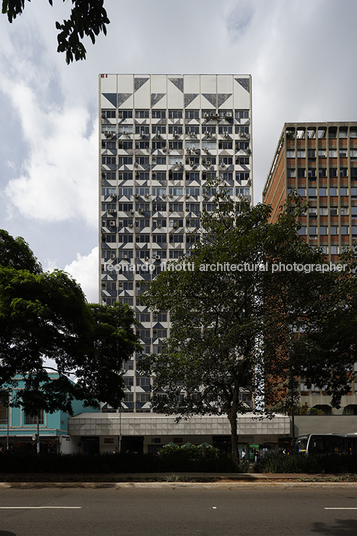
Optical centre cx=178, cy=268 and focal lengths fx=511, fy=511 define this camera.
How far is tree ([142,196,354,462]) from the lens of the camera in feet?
71.4

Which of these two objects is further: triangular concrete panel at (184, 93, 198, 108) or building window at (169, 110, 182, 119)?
triangular concrete panel at (184, 93, 198, 108)

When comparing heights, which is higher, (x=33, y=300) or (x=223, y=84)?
(x=223, y=84)

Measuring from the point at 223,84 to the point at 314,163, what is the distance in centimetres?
2622

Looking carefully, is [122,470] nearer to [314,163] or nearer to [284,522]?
[284,522]

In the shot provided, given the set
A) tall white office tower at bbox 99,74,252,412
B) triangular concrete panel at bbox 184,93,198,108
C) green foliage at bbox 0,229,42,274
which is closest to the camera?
green foliage at bbox 0,229,42,274

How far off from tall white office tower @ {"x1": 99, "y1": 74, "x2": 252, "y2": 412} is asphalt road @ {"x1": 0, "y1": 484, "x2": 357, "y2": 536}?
74471 mm

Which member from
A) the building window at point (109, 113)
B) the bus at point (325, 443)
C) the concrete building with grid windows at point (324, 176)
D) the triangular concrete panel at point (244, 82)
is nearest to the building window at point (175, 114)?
the building window at point (109, 113)

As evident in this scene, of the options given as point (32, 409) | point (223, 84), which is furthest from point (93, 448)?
point (223, 84)

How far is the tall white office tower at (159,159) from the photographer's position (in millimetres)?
90438

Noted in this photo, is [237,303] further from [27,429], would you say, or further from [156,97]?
[156,97]

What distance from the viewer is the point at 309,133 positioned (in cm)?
8275

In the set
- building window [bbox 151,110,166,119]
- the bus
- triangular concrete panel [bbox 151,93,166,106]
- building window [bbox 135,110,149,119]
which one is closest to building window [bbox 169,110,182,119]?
building window [bbox 151,110,166,119]

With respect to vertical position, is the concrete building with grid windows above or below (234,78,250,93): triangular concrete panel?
below

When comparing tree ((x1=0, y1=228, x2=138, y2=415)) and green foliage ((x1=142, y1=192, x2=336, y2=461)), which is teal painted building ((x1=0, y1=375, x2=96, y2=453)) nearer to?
tree ((x1=0, y1=228, x2=138, y2=415))
